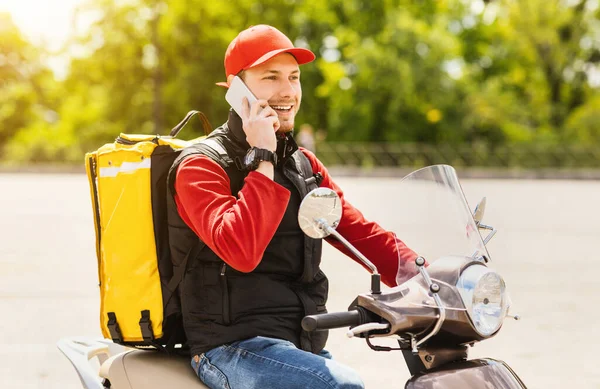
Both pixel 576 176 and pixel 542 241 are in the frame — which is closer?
pixel 542 241

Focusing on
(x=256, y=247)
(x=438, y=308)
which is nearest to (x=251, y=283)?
(x=256, y=247)

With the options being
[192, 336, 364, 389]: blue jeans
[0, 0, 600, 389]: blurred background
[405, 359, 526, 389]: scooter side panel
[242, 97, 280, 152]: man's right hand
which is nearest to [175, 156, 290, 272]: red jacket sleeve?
[242, 97, 280, 152]: man's right hand

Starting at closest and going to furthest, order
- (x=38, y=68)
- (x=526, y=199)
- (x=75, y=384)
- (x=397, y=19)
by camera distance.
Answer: (x=75, y=384) → (x=526, y=199) → (x=397, y=19) → (x=38, y=68)

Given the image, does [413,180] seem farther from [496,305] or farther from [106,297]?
[106,297]

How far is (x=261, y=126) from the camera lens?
2.65 meters

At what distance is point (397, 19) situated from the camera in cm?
4006

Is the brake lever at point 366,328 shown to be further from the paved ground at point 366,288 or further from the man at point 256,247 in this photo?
the paved ground at point 366,288

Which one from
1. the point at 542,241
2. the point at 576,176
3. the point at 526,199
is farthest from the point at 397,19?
the point at 542,241

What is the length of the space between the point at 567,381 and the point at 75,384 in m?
2.91

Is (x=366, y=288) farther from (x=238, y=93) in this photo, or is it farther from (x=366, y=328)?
(x=366, y=328)

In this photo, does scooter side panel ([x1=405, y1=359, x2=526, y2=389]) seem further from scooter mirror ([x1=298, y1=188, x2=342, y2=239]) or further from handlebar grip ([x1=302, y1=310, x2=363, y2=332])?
scooter mirror ([x1=298, y1=188, x2=342, y2=239])

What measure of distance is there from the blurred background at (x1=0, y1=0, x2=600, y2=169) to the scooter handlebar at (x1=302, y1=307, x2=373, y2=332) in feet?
112

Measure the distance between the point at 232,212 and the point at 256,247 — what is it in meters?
0.12

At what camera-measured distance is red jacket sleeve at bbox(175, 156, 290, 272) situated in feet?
8.22
